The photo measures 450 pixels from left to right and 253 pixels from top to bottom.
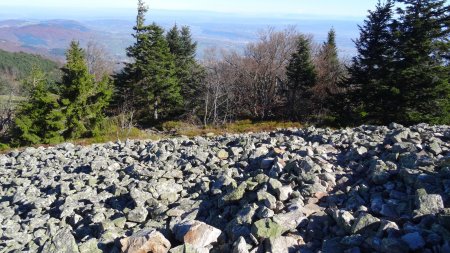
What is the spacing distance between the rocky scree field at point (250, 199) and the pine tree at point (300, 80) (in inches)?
915

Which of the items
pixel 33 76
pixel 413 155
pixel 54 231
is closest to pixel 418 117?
pixel 413 155

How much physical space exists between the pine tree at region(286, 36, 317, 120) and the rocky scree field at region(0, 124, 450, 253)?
915 inches

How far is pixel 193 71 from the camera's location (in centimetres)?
4100

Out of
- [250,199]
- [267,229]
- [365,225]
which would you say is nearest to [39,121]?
[250,199]

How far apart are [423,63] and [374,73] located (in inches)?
115

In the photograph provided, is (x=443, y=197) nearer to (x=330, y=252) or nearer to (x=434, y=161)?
(x=434, y=161)

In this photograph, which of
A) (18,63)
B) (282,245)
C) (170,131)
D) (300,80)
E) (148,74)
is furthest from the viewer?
(18,63)

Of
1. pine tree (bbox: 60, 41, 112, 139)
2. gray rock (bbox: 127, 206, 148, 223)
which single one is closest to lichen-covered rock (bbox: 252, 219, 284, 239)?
gray rock (bbox: 127, 206, 148, 223)

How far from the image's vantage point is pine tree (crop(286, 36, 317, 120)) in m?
32.8

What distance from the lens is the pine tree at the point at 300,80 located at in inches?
1293

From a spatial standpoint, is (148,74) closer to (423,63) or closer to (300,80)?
(300,80)

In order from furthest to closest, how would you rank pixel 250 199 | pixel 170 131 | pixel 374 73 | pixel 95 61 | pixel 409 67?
1. pixel 95 61
2. pixel 170 131
3. pixel 374 73
4. pixel 409 67
5. pixel 250 199

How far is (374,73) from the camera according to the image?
23.2 metres

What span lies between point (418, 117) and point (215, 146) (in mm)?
14275
